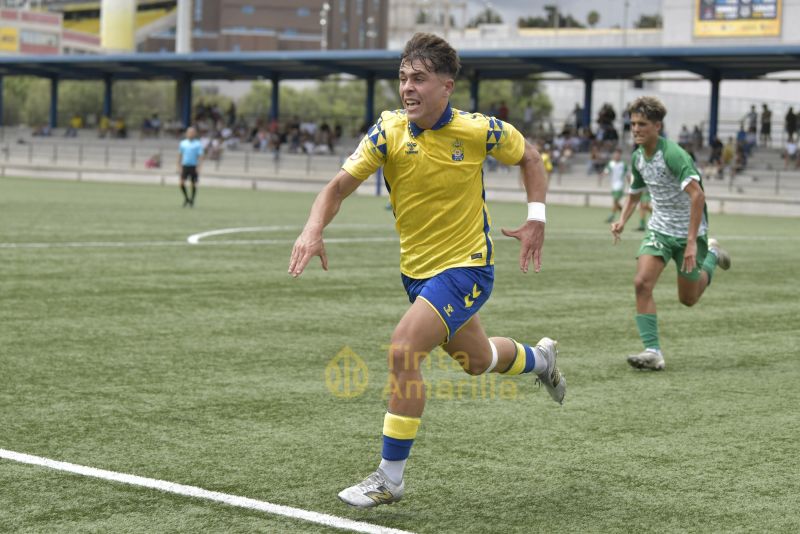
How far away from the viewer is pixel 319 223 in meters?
5.43

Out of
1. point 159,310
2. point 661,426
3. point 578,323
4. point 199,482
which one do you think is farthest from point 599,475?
point 159,310

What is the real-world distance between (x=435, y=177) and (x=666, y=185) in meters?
4.35

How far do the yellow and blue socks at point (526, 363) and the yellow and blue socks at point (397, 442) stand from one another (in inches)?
47.1

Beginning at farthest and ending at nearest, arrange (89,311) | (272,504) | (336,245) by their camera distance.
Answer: (336,245), (89,311), (272,504)

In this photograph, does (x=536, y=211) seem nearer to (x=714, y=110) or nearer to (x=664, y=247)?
(x=664, y=247)

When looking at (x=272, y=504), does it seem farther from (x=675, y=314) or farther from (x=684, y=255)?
(x=675, y=314)

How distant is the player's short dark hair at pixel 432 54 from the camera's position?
552 cm

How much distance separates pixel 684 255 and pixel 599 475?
12.6ft

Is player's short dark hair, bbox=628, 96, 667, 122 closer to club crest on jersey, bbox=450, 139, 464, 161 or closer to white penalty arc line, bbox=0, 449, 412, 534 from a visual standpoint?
club crest on jersey, bbox=450, 139, 464, 161

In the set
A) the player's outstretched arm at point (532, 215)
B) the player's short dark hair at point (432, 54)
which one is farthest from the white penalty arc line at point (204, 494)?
the player's short dark hair at point (432, 54)

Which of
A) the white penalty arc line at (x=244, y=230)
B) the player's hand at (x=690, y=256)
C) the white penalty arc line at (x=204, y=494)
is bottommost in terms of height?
the white penalty arc line at (x=244, y=230)

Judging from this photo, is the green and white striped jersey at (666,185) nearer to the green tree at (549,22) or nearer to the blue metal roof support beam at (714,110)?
the blue metal roof support beam at (714,110)

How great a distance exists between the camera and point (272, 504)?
5328 mm

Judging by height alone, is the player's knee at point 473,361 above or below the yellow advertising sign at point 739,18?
below
